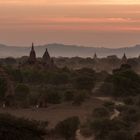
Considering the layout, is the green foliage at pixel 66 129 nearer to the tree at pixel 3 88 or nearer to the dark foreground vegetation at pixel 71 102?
the dark foreground vegetation at pixel 71 102

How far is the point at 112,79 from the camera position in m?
47.0

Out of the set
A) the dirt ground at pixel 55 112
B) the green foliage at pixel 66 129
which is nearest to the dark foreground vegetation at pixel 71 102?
the green foliage at pixel 66 129

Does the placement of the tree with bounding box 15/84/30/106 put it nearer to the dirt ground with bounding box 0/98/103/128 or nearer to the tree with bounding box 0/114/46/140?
the dirt ground with bounding box 0/98/103/128

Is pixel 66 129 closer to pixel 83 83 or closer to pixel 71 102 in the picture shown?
pixel 71 102

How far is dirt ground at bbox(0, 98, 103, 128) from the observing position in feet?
107

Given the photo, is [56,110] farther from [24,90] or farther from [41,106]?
[24,90]

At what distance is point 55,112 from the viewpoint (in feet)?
115

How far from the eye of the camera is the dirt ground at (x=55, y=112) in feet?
107

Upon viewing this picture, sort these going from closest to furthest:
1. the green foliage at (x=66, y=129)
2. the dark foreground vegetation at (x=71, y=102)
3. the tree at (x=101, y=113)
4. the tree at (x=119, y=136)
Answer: the dark foreground vegetation at (x=71, y=102) → the tree at (x=119, y=136) → the green foliage at (x=66, y=129) → the tree at (x=101, y=113)

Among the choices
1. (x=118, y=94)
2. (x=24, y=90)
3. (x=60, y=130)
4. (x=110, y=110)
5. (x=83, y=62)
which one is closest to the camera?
(x=60, y=130)

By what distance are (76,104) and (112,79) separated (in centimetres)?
927

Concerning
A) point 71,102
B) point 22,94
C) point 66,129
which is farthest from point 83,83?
point 66,129

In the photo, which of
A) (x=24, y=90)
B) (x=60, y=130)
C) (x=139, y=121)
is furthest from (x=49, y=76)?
(x=60, y=130)

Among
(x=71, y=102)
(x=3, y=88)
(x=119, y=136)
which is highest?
(x=3, y=88)
